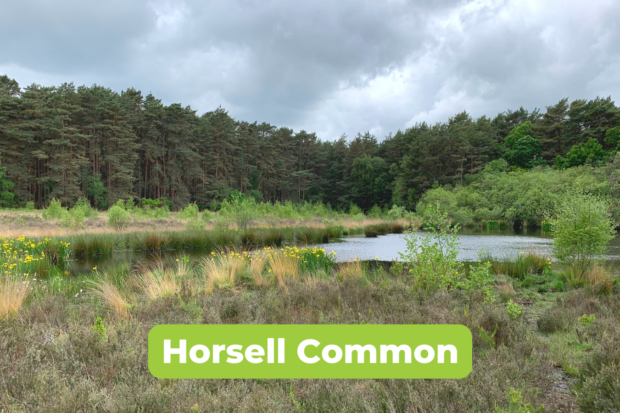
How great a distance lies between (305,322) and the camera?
431cm

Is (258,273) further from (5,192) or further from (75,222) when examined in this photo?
(5,192)

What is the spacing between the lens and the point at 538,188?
33.6 meters

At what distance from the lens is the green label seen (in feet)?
9.34

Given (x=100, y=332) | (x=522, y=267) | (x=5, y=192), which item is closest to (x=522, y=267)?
(x=522, y=267)

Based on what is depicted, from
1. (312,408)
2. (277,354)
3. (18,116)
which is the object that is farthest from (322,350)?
(18,116)

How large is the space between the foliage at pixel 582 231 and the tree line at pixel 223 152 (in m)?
40.0

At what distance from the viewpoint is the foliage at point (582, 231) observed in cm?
780

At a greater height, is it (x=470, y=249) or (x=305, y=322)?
(x=305, y=322)

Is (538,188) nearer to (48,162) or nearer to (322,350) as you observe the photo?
(322,350)

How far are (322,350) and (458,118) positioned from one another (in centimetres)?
6836

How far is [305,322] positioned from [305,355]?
4.35 feet

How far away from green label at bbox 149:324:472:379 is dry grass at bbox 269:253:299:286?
4.03 m

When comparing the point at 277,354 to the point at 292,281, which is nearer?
the point at 277,354

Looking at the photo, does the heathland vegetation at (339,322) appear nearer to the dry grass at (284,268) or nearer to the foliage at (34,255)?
the dry grass at (284,268)
